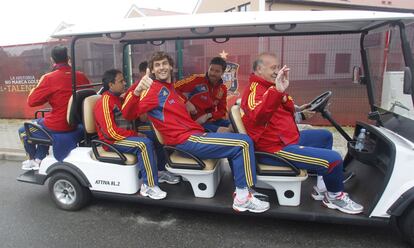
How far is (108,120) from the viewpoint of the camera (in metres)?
3.21

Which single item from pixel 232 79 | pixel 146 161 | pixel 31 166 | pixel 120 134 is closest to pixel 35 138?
pixel 31 166

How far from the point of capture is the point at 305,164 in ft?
9.02

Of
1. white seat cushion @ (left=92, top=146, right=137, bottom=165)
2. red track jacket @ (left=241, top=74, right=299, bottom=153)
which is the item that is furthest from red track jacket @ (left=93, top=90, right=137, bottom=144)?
red track jacket @ (left=241, top=74, right=299, bottom=153)

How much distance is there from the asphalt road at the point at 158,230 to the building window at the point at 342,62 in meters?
3.66

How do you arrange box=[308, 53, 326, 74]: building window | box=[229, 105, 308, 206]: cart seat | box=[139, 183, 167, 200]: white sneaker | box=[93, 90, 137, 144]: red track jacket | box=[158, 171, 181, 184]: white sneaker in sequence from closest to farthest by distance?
box=[229, 105, 308, 206]: cart seat, box=[139, 183, 167, 200]: white sneaker, box=[93, 90, 137, 144]: red track jacket, box=[158, 171, 181, 184]: white sneaker, box=[308, 53, 326, 74]: building window

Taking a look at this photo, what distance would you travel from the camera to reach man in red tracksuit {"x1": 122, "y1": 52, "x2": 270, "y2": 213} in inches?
110

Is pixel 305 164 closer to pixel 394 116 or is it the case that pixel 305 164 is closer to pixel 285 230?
pixel 285 230

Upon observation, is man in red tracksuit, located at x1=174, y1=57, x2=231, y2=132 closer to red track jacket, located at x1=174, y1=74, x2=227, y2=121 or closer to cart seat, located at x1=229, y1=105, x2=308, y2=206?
red track jacket, located at x1=174, y1=74, x2=227, y2=121

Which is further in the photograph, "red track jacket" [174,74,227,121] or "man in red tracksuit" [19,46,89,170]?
"red track jacket" [174,74,227,121]

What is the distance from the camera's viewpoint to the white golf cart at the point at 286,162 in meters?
2.54

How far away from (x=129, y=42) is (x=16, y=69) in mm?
5994

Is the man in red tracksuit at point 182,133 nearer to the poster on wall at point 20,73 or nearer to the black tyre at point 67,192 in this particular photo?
the black tyre at point 67,192

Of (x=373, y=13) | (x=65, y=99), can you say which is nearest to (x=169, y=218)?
(x=65, y=99)

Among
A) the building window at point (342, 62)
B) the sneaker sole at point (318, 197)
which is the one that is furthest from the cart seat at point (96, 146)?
the building window at point (342, 62)
